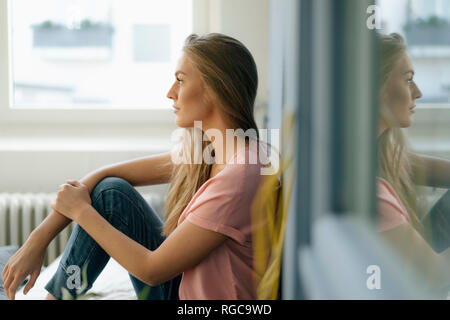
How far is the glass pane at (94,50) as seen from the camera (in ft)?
6.44

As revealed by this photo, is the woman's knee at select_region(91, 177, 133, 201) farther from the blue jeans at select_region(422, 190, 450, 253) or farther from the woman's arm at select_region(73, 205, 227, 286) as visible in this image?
the blue jeans at select_region(422, 190, 450, 253)

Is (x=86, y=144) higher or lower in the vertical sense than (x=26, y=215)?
higher

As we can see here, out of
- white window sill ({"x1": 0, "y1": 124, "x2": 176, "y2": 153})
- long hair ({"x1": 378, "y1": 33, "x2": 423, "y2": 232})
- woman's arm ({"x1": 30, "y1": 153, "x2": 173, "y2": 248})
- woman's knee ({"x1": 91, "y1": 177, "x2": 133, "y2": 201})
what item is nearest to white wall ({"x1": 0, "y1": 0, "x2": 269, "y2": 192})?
white window sill ({"x1": 0, "y1": 124, "x2": 176, "y2": 153})

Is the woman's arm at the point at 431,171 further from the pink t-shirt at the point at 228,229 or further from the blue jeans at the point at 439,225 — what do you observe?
the pink t-shirt at the point at 228,229

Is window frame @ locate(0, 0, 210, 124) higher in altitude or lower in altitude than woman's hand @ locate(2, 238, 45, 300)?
higher

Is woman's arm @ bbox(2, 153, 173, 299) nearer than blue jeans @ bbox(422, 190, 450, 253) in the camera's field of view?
No

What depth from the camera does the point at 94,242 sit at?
3.06 ft

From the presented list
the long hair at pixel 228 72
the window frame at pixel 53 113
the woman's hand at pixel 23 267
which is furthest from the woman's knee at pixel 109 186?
the window frame at pixel 53 113

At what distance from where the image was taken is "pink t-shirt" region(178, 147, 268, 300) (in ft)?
2.47

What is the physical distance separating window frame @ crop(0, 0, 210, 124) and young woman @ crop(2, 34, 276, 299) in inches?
36.5

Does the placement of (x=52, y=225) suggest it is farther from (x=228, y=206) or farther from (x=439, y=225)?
(x=439, y=225)

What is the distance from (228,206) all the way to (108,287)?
25.1 inches

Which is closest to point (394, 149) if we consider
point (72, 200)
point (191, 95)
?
point (191, 95)
